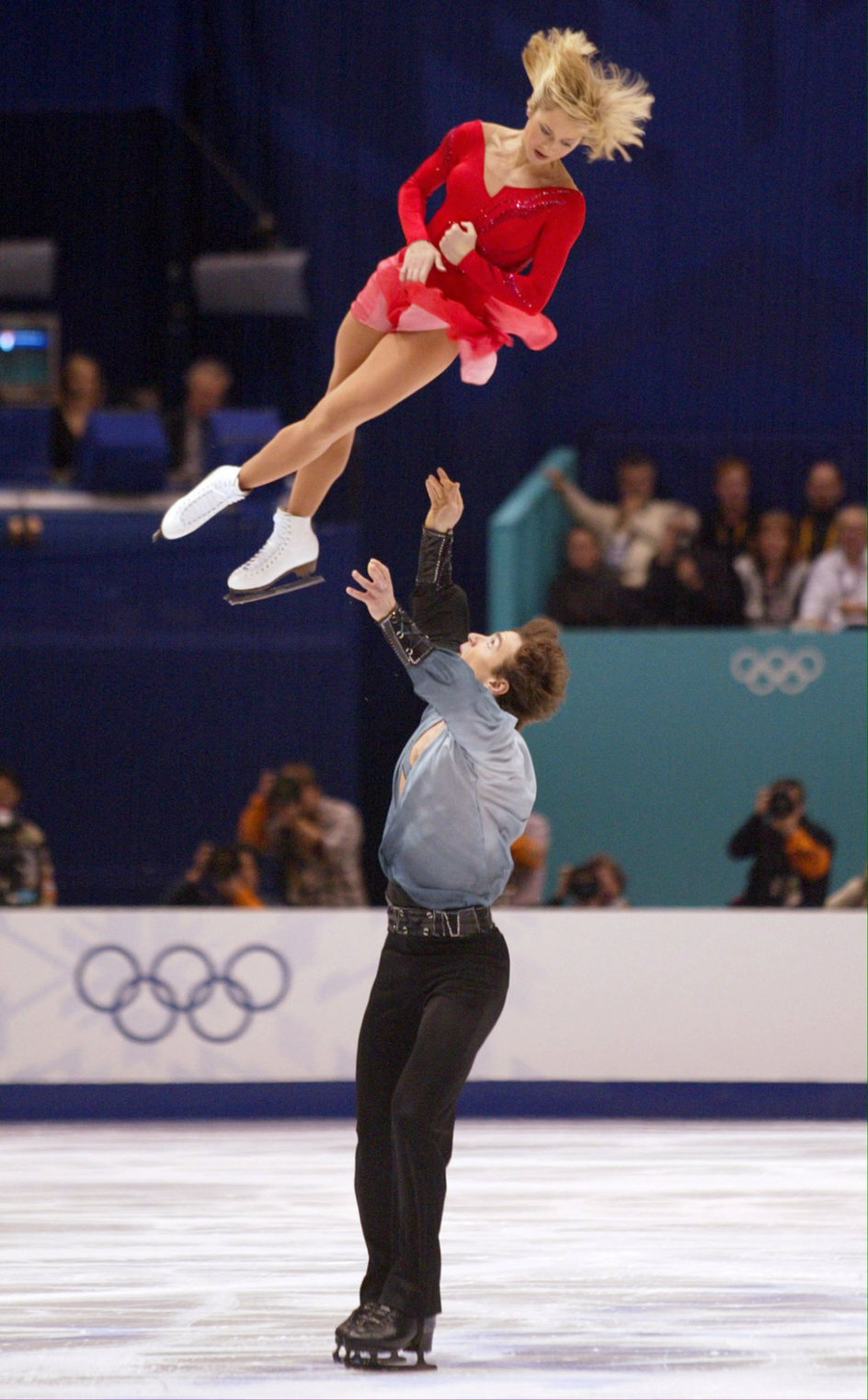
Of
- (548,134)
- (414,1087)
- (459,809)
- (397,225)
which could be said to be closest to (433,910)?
(459,809)

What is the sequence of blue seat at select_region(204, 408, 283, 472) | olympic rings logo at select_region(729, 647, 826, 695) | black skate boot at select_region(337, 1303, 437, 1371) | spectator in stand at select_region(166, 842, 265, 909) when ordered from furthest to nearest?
1. olympic rings logo at select_region(729, 647, 826, 695)
2. spectator in stand at select_region(166, 842, 265, 909)
3. blue seat at select_region(204, 408, 283, 472)
4. black skate boot at select_region(337, 1303, 437, 1371)

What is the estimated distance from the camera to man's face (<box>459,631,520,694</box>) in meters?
3.27

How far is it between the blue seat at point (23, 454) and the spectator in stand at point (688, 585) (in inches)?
92.2

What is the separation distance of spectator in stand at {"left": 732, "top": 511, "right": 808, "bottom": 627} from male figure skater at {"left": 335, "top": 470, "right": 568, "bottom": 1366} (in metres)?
4.41

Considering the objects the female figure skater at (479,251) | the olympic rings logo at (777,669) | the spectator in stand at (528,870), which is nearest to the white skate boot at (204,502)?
the female figure skater at (479,251)

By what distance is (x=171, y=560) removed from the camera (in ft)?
23.4

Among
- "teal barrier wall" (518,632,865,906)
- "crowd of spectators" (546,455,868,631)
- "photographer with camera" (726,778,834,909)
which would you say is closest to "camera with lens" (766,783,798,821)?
"photographer with camera" (726,778,834,909)

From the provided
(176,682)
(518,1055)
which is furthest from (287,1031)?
(176,682)

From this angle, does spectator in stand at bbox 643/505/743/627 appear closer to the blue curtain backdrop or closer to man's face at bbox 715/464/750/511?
man's face at bbox 715/464/750/511

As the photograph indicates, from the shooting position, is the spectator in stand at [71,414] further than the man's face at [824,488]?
No

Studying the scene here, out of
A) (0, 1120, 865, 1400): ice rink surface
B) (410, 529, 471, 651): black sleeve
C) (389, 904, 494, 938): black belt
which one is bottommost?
(0, 1120, 865, 1400): ice rink surface

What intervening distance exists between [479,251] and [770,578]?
15.6ft

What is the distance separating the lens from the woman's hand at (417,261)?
9.32 ft

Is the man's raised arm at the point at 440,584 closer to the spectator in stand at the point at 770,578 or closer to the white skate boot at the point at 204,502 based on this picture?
the white skate boot at the point at 204,502
